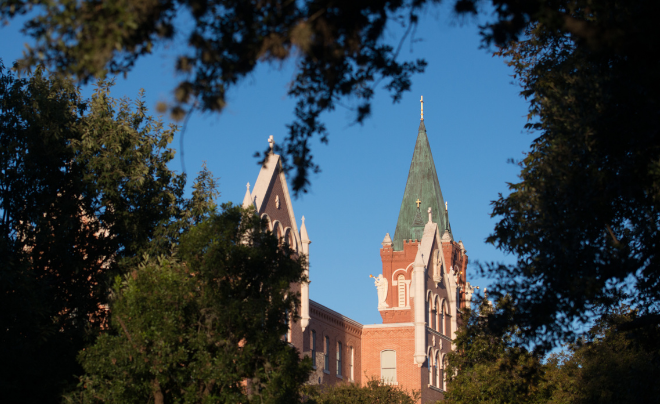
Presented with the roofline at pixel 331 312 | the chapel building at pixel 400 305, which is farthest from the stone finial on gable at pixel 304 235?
the roofline at pixel 331 312

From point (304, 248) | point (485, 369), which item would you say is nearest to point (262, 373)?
point (304, 248)

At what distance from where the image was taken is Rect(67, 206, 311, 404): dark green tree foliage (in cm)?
1977

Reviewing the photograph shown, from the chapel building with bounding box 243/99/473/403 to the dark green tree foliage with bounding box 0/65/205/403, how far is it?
9012 mm

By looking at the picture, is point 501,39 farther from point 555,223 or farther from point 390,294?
point 390,294

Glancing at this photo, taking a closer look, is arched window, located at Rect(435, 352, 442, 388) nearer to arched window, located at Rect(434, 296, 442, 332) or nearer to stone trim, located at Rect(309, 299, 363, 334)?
arched window, located at Rect(434, 296, 442, 332)

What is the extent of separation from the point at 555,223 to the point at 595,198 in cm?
76

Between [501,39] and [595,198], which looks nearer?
[501,39]

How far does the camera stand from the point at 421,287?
5150 cm

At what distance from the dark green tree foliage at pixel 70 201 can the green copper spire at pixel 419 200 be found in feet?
136

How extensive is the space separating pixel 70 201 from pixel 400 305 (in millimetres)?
42834

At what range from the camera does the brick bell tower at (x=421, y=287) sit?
50.6m

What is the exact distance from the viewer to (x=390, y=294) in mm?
Result: 63969

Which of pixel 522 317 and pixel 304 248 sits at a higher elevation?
pixel 304 248

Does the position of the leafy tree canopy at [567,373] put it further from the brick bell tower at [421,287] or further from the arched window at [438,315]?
the arched window at [438,315]
